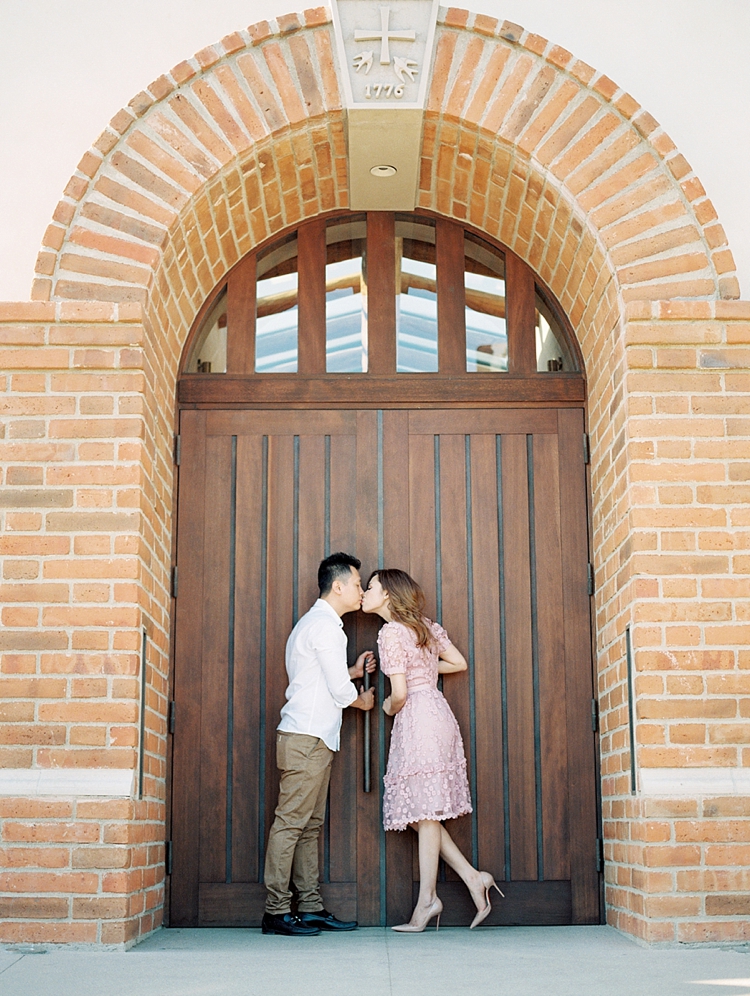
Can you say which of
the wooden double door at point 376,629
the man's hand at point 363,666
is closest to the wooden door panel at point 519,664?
the wooden double door at point 376,629

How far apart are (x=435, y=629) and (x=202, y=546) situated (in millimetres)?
1151

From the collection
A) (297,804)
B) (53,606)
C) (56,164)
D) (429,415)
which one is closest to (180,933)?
(297,804)

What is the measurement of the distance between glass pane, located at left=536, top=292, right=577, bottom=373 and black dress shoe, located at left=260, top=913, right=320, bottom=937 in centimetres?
274

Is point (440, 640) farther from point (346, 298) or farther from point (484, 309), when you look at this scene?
point (346, 298)

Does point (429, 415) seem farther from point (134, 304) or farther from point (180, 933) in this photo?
point (180, 933)

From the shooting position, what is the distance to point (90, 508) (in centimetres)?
477

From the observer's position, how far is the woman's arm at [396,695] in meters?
5.14

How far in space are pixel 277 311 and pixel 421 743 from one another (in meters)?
2.18

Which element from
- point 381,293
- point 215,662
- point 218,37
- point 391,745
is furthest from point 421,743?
point 218,37

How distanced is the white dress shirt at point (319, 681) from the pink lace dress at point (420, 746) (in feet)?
0.76

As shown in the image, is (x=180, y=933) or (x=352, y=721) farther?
(x=352, y=721)

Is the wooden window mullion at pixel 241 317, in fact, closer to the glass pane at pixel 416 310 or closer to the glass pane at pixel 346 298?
the glass pane at pixel 346 298

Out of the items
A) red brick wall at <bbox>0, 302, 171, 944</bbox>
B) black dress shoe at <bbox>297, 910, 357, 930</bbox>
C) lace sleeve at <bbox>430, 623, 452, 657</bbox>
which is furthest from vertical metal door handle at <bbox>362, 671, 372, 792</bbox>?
red brick wall at <bbox>0, 302, 171, 944</bbox>

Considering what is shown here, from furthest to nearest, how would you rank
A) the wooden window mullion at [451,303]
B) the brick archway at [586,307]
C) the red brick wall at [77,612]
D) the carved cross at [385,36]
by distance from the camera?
the wooden window mullion at [451,303] < the carved cross at [385,36] < the brick archway at [586,307] < the red brick wall at [77,612]
